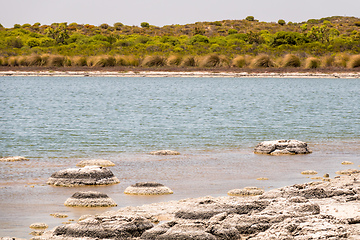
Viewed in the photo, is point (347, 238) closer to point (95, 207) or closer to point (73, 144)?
point (95, 207)

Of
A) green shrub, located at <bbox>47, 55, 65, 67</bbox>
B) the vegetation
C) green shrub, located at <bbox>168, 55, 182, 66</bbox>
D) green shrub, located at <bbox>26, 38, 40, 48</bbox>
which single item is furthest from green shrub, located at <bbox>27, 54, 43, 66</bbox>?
green shrub, located at <bbox>26, 38, 40, 48</bbox>

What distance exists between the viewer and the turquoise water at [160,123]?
19.9 meters

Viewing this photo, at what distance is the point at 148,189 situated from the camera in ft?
37.9

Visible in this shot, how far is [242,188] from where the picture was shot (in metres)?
12.3

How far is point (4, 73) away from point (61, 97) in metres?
31.6

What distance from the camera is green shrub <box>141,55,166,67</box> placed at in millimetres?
74625

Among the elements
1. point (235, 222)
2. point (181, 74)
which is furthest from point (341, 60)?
point (235, 222)

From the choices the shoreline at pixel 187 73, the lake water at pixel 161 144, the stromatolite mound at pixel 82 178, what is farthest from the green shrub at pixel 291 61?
the stromatolite mound at pixel 82 178

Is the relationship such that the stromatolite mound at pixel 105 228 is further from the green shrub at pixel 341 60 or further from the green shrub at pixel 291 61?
the green shrub at pixel 341 60

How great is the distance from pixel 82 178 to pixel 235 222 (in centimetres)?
503

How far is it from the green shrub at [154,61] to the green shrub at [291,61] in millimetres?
13899

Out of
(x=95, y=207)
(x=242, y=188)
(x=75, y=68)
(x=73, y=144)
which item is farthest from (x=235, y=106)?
(x=75, y=68)

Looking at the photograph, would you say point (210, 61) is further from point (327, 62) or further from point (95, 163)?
point (95, 163)

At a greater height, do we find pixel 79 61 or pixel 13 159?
pixel 79 61
